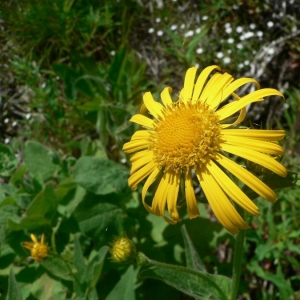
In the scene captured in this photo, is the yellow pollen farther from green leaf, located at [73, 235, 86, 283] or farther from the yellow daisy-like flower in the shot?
green leaf, located at [73, 235, 86, 283]

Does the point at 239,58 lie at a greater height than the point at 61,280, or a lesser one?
greater

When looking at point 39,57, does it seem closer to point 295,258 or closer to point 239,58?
point 239,58

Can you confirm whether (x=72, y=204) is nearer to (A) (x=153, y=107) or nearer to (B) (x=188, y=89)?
(A) (x=153, y=107)

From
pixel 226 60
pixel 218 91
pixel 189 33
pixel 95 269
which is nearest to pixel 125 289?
pixel 95 269

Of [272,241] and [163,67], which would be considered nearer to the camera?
[272,241]

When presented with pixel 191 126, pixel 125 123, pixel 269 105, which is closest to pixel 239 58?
pixel 269 105
